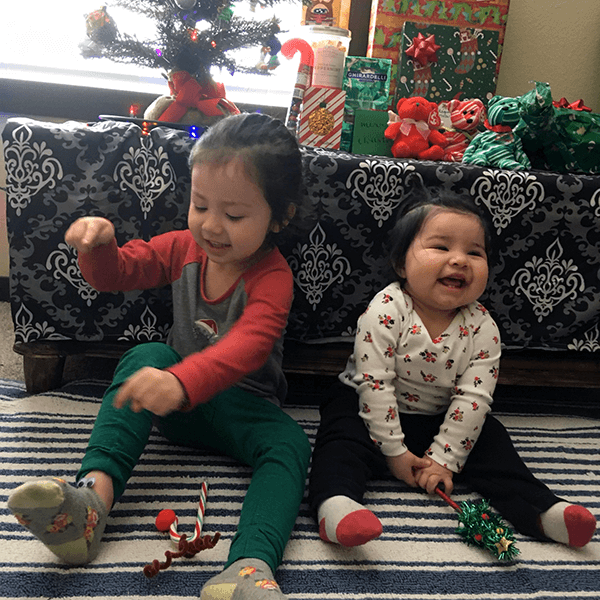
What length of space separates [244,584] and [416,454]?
0.45 m

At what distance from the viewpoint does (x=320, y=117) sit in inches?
49.9

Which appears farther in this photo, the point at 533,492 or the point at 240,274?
the point at 240,274

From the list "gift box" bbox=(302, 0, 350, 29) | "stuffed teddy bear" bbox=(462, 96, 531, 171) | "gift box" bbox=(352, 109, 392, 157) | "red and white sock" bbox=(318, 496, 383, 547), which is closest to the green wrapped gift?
"stuffed teddy bear" bbox=(462, 96, 531, 171)

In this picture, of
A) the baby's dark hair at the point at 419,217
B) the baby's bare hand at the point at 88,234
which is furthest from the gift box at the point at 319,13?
the baby's bare hand at the point at 88,234

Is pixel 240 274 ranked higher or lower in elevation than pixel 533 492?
higher

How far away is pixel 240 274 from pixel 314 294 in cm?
23

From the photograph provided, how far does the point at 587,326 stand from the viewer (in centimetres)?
Answer: 117

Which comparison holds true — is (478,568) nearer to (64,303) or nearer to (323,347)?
(323,347)

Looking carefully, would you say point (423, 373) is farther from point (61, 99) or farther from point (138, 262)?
point (61, 99)

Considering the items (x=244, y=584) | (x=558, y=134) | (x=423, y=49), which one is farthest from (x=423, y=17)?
(x=244, y=584)

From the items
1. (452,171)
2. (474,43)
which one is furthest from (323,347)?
(474,43)

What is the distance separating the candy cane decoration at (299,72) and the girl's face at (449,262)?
51 cm

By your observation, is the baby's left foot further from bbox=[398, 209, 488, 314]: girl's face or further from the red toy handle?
bbox=[398, 209, 488, 314]: girl's face

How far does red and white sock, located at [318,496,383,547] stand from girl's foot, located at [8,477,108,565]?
0.28m
